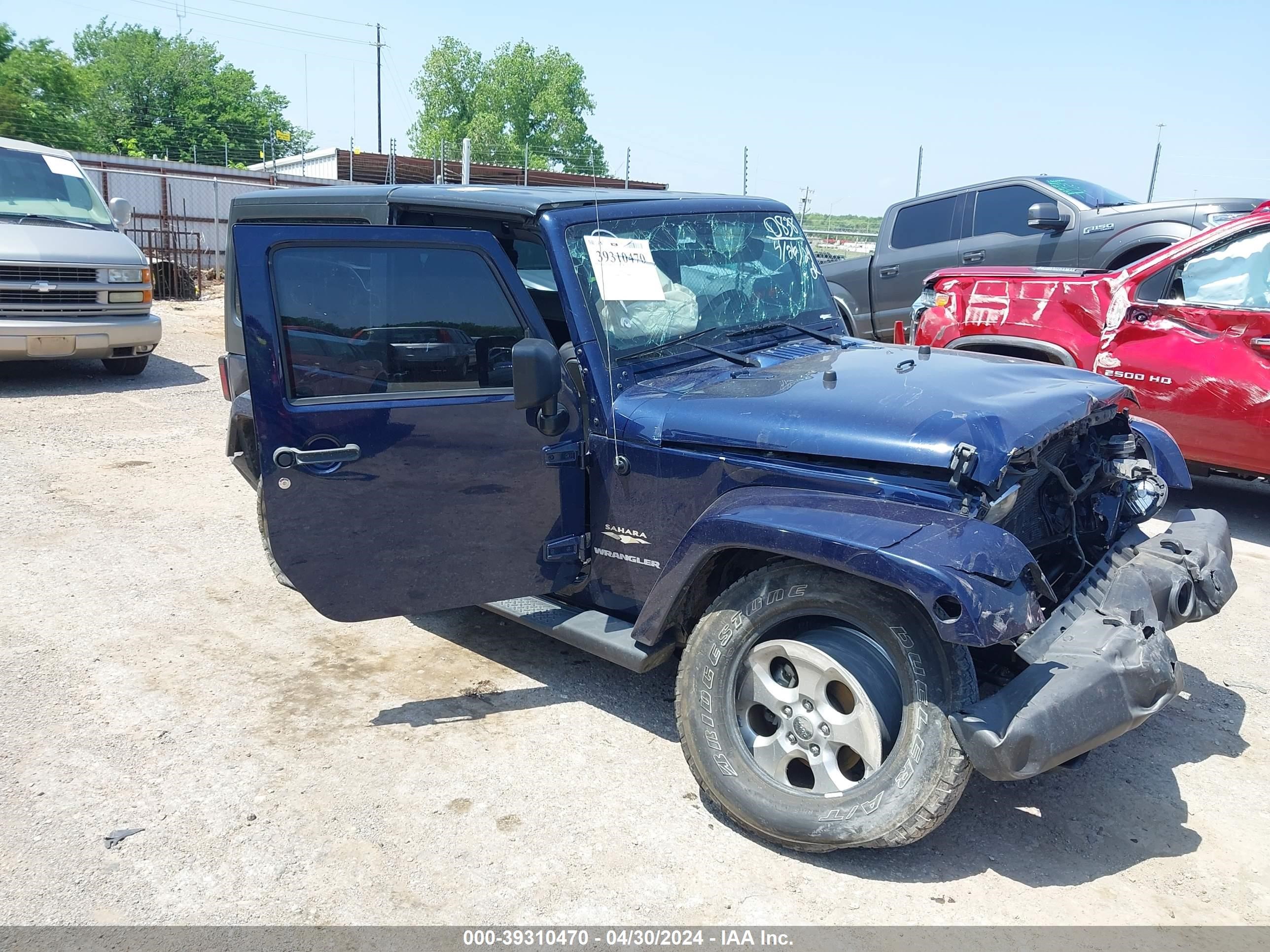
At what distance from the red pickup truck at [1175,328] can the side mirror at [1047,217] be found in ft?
4.66

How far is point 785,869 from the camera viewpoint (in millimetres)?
2863

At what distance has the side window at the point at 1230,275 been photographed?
5590mm

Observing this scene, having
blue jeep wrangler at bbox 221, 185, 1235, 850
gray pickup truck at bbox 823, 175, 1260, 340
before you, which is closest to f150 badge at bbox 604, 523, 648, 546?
blue jeep wrangler at bbox 221, 185, 1235, 850

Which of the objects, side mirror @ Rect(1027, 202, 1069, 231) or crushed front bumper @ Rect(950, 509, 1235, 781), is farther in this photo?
side mirror @ Rect(1027, 202, 1069, 231)

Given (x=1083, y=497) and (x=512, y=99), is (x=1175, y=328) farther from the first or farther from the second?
(x=512, y=99)

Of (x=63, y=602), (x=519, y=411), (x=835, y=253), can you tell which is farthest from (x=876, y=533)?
(x=835, y=253)

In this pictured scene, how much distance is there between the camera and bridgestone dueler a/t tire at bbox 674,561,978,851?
8.66 ft

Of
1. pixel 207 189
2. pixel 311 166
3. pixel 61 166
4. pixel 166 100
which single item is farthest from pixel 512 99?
pixel 61 166

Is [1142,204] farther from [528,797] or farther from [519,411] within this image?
A: [528,797]

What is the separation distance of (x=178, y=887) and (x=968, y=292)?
18.7 ft

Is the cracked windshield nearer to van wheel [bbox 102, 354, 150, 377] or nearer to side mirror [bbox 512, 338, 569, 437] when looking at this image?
side mirror [bbox 512, 338, 569, 437]

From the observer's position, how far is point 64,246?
8.94 meters

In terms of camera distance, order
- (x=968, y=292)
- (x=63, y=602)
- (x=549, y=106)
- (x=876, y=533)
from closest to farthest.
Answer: (x=876, y=533), (x=63, y=602), (x=968, y=292), (x=549, y=106)

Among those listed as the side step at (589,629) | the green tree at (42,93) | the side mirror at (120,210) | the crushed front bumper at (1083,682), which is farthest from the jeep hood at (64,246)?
the green tree at (42,93)
